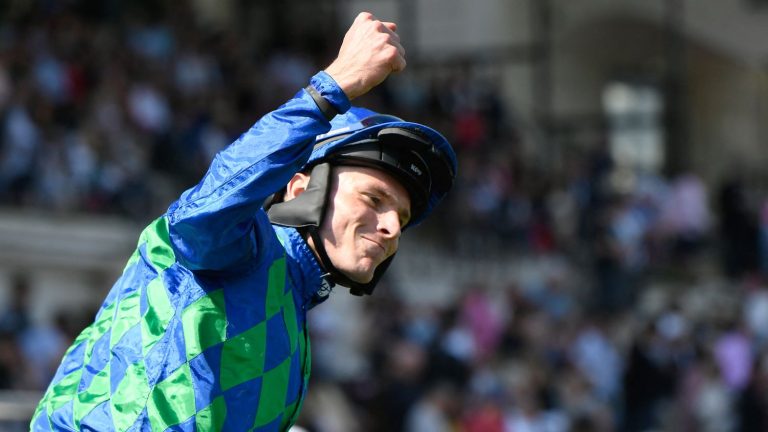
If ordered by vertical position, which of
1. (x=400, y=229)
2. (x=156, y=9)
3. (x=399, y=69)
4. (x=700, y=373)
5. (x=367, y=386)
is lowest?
(x=700, y=373)

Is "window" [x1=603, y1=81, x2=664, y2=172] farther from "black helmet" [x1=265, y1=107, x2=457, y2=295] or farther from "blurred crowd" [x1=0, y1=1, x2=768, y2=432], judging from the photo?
"black helmet" [x1=265, y1=107, x2=457, y2=295]

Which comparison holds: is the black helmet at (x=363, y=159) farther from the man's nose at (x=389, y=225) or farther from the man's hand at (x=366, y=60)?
the man's hand at (x=366, y=60)

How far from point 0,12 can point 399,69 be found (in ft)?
28.8

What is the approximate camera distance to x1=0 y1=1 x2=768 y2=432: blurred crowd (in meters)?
9.72

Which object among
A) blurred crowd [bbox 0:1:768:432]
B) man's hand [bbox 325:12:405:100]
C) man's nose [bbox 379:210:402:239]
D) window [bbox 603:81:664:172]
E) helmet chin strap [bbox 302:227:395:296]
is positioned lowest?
window [bbox 603:81:664:172]

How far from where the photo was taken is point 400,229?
3.18 meters

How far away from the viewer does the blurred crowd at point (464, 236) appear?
972 cm

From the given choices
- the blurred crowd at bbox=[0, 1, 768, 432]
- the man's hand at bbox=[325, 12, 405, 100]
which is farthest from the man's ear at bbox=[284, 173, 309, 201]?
the blurred crowd at bbox=[0, 1, 768, 432]

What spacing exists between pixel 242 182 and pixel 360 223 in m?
0.44

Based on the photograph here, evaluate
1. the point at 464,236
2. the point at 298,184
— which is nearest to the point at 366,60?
the point at 298,184

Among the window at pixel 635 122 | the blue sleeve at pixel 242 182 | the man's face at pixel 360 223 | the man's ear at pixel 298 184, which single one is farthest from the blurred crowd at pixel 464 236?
the blue sleeve at pixel 242 182

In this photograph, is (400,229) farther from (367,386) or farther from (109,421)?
(367,386)

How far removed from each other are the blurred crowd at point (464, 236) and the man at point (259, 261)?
5103 mm

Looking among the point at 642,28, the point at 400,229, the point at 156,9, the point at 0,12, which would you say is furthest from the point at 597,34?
the point at 400,229
